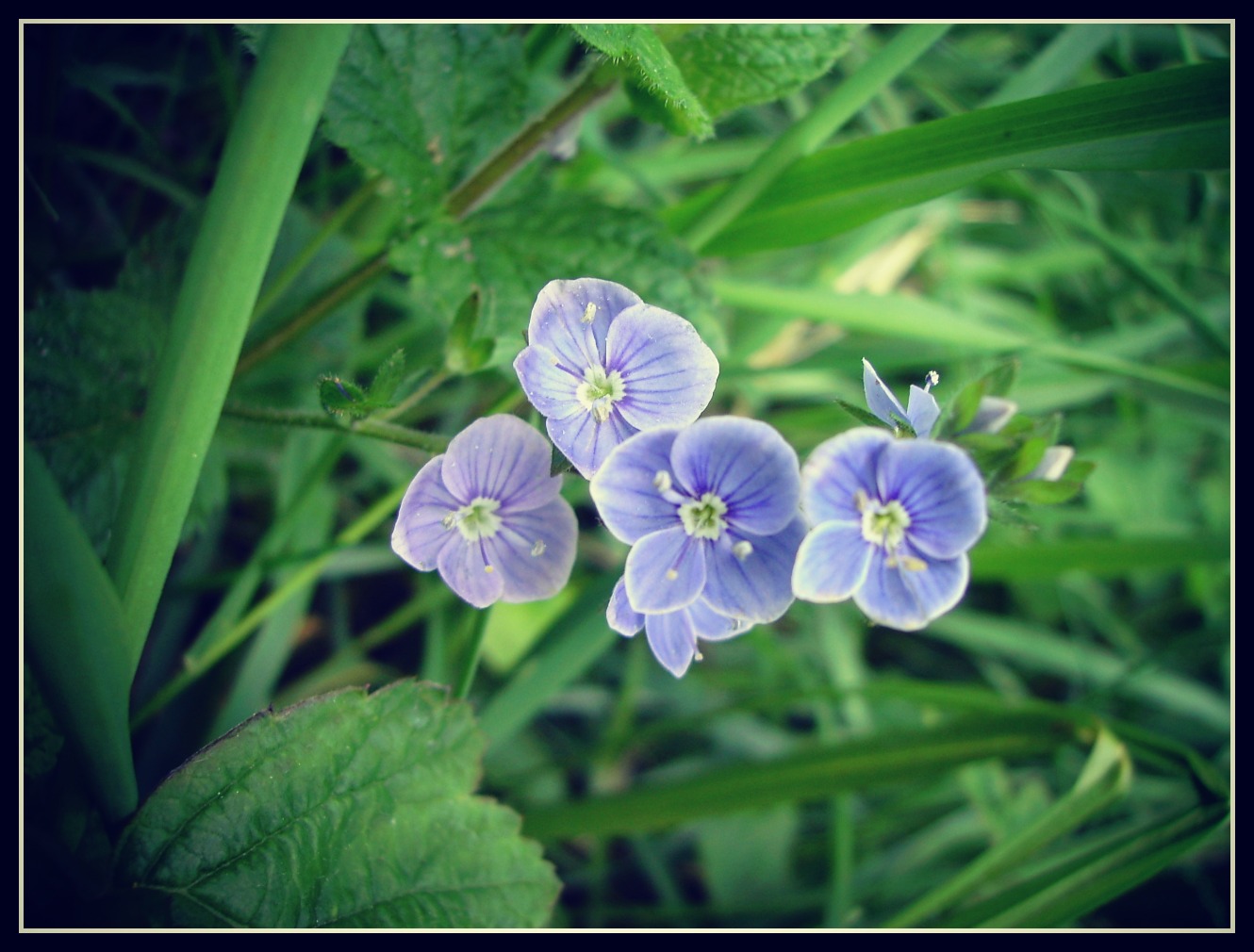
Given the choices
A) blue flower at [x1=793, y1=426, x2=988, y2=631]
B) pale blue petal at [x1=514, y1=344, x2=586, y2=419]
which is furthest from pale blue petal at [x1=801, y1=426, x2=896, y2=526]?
pale blue petal at [x1=514, y1=344, x2=586, y2=419]

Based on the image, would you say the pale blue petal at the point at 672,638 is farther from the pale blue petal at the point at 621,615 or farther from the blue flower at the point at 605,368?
the blue flower at the point at 605,368

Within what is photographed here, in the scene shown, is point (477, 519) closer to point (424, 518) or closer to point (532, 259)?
point (424, 518)

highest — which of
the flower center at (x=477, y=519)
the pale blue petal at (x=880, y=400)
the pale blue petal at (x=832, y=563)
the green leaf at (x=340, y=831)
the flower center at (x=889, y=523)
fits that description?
the pale blue petal at (x=880, y=400)

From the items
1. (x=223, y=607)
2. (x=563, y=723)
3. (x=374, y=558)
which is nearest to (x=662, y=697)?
(x=563, y=723)

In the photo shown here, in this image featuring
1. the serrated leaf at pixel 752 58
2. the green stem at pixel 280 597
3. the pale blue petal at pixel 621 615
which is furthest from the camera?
the green stem at pixel 280 597

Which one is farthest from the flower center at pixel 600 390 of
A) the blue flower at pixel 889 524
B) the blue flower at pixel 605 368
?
the blue flower at pixel 889 524

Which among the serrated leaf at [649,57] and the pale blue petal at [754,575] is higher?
the serrated leaf at [649,57]

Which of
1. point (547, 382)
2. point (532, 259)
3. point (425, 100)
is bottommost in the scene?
point (547, 382)

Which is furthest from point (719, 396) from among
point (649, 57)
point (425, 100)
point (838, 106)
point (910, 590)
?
point (910, 590)
